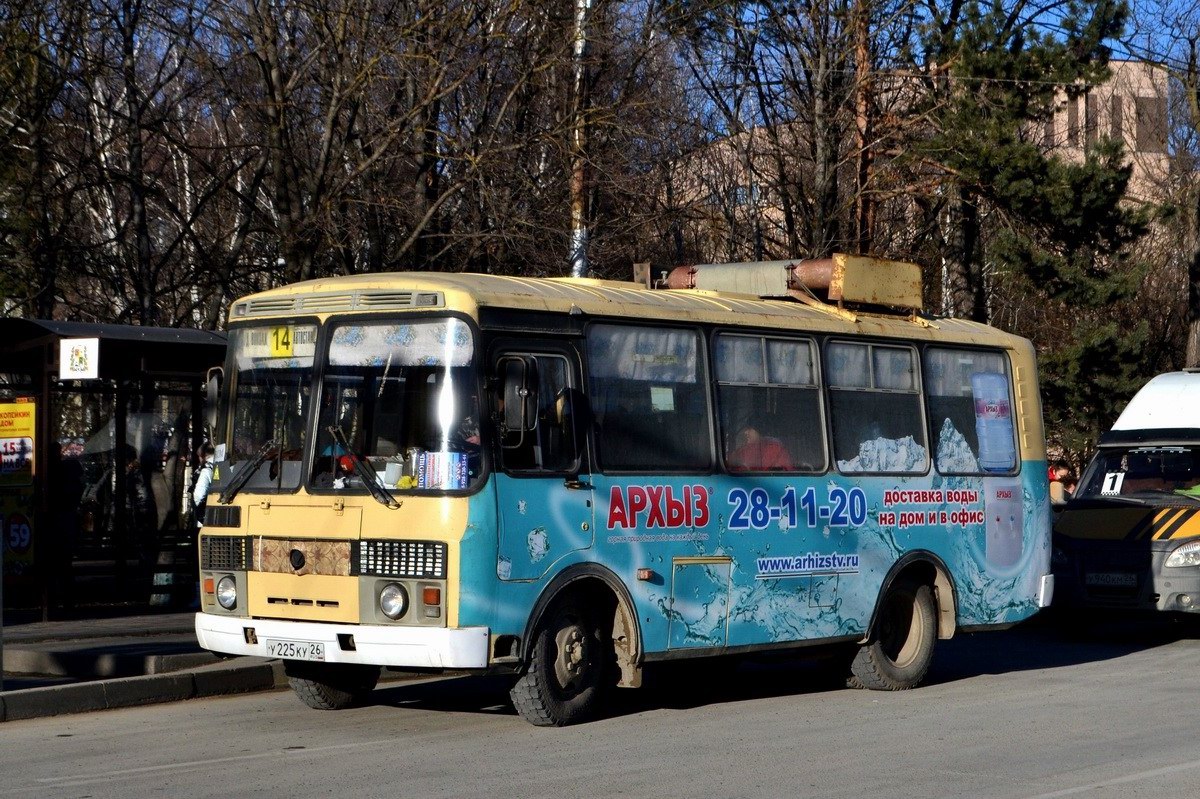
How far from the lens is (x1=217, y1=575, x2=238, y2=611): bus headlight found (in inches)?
395

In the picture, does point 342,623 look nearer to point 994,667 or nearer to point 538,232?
point 994,667

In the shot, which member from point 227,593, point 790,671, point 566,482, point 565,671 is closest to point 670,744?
point 565,671

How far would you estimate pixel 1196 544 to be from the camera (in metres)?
15.6

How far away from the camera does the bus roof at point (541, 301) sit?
962 centimetres

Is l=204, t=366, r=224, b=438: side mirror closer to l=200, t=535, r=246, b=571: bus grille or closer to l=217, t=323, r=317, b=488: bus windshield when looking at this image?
l=217, t=323, r=317, b=488: bus windshield

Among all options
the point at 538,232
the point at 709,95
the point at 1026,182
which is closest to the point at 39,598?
the point at 538,232

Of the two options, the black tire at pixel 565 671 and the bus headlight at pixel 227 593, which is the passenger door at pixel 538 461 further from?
the bus headlight at pixel 227 593

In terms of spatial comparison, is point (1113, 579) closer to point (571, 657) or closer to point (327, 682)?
point (571, 657)

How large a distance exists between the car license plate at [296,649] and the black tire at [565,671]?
1.23 meters

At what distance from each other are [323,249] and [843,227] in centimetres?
861

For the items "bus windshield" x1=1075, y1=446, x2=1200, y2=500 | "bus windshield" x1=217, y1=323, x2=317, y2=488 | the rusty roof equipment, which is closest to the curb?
"bus windshield" x1=217, y1=323, x2=317, y2=488

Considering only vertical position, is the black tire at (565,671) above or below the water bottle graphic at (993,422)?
below

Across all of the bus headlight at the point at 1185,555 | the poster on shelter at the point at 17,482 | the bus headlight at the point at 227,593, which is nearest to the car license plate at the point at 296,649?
the bus headlight at the point at 227,593

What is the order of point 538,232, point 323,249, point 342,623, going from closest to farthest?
1. point 342,623
2. point 323,249
3. point 538,232
